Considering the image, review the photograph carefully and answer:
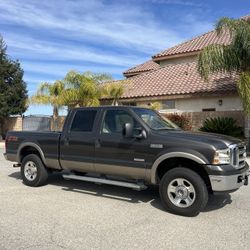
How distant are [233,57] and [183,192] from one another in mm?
11219

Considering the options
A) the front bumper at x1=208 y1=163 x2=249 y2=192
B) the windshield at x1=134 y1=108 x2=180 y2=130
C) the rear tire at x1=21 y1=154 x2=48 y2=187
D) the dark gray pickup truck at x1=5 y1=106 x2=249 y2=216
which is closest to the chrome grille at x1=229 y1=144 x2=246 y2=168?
the dark gray pickup truck at x1=5 y1=106 x2=249 y2=216

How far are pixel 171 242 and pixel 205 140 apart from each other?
2.18 metres

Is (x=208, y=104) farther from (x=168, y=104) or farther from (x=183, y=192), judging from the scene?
(x=183, y=192)

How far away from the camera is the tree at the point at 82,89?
24.2 m

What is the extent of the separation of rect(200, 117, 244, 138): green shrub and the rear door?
11.3 metres

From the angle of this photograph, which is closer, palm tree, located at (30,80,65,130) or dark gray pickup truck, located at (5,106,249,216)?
dark gray pickup truck, located at (5,106,249,216)

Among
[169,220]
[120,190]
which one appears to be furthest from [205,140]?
[120,190]

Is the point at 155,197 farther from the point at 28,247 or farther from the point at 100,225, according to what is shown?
the point at 28,247

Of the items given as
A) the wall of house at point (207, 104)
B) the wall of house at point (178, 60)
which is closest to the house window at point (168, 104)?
the wall of house at point (207, 104)

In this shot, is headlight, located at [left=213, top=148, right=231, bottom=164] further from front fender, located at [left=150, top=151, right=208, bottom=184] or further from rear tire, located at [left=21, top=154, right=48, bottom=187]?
rear tire, located at [left=21, top=154, right=48, bottom=187]

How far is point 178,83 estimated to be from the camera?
24922 millimetres

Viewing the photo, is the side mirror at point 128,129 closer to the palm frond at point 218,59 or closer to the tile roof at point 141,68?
the palm frond at point 218,59

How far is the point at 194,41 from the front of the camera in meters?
29.6

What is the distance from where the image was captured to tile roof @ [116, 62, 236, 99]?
22031 millimetres
